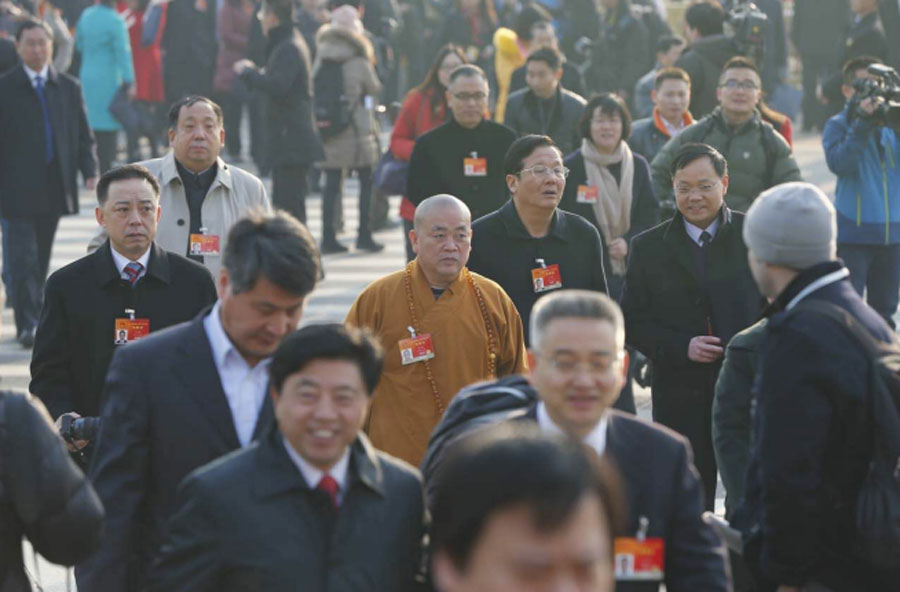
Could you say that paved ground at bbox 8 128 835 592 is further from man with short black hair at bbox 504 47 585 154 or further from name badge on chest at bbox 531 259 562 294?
man with short black hair at bbox 504 47 585 154

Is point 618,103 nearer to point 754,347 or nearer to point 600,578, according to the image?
point 754,347

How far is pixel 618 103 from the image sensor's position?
1091 cm

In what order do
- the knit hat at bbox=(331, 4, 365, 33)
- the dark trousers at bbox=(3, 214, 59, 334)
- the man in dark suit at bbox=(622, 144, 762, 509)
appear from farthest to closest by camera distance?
1. the knit hat at bbox=(331, 4, 365, 33)
2. the dark trousers at bbox=(3, 214, 59, 334)
3. the man in dark suit at bbox=(622, 144, 762, 509)

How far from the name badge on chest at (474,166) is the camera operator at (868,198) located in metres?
2.18

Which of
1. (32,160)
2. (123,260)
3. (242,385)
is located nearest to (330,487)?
(242,385)

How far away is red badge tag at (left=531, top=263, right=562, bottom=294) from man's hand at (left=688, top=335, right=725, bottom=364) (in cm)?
82

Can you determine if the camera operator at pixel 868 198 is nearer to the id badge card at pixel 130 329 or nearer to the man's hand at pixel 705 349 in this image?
the man's hand at pixel 705 349

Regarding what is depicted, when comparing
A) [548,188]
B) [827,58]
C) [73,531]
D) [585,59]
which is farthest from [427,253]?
[827,58]

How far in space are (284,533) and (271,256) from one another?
35.3 inches

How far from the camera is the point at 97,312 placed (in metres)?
6.64

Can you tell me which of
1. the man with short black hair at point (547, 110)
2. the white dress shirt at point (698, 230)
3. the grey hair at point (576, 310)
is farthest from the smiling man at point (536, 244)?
the man with short black hair at point (547, 110)

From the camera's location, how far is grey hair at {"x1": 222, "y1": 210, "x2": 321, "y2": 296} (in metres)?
4.68

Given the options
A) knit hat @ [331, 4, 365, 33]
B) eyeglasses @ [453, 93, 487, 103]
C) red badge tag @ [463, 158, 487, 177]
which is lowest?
red badge tag @ [463, 158, 487, 177]

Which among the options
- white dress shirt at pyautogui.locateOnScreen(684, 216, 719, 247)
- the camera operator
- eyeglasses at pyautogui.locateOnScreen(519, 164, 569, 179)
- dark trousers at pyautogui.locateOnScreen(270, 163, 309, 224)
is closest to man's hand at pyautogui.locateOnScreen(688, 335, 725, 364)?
white dress shirt at pyautogui.locateOnScreen(684, 216, 719, 247)
